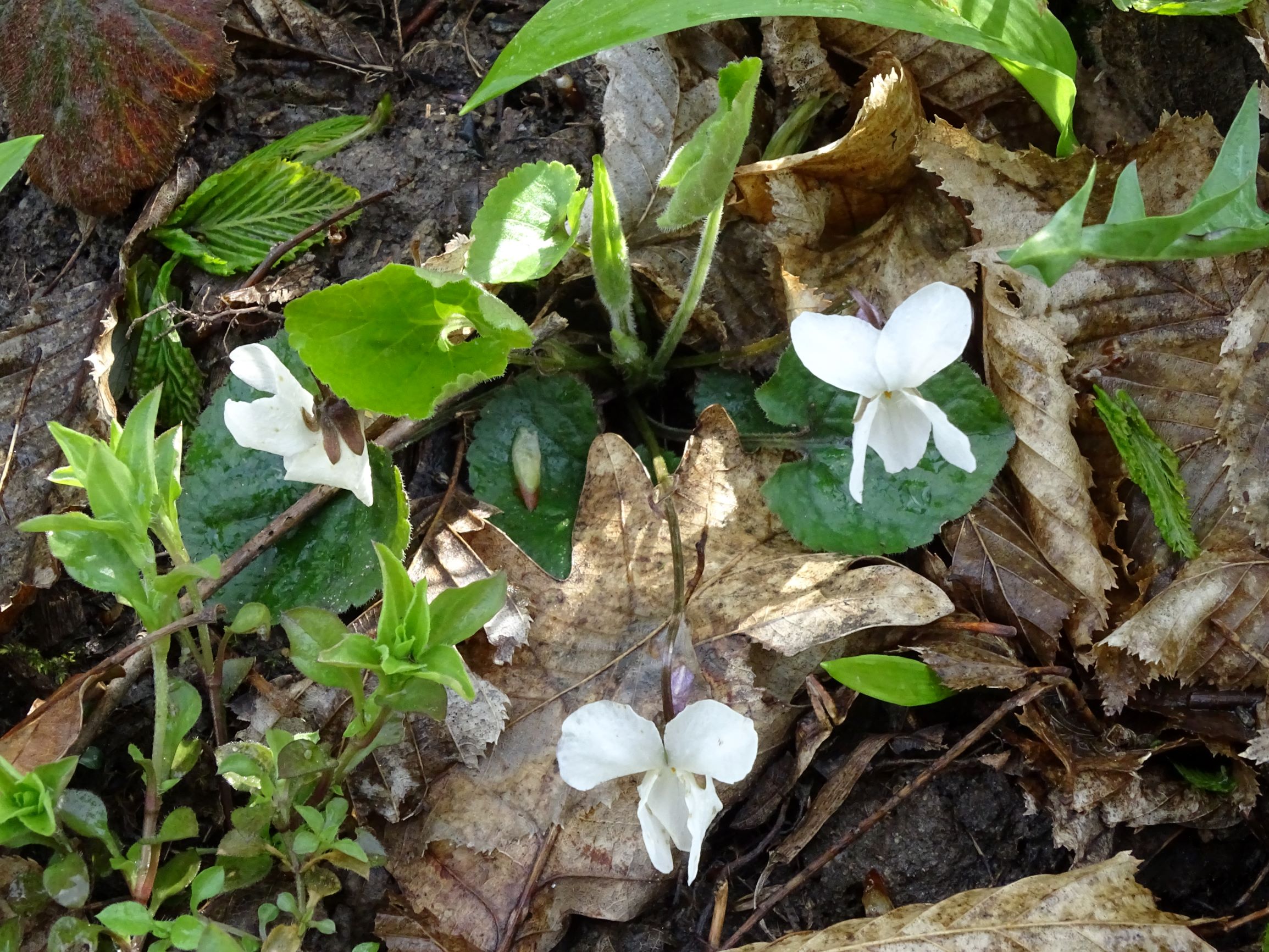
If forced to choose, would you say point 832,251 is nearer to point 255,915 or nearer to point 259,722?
point 259,722

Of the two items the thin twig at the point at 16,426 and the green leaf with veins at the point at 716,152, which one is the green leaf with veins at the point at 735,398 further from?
the thin twig at the point at 16,426

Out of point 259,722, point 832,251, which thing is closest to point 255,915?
point 259,722

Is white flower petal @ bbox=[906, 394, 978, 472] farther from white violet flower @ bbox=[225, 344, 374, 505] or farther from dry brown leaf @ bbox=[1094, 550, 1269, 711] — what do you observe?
white violet flower @ bbox=[225, 344, 374, 505]

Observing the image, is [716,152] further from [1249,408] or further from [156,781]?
[156,781]

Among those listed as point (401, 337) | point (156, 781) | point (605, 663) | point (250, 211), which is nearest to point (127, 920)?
point (156, 781)

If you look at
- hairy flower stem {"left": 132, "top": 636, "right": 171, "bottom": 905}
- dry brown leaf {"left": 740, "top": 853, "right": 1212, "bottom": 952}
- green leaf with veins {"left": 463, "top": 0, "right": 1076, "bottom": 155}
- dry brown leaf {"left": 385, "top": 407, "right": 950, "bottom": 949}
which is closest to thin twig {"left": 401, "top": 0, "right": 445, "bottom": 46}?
green leaf with veins {"left": 463, "top": 0, "right": 1076, "bottom": 155}
